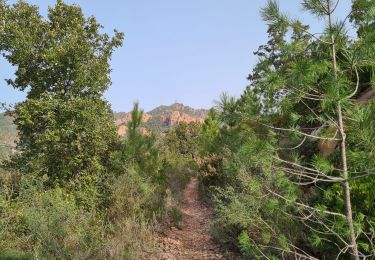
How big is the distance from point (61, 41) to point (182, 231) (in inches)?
243

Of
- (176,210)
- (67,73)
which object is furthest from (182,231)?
(67,73)

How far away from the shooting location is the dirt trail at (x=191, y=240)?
23.2 ft

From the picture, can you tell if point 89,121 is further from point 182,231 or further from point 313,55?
point 313,55

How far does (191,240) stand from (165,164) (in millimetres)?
3882

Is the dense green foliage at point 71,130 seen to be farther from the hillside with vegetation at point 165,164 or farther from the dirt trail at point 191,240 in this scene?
the dirt trail at point 191,240

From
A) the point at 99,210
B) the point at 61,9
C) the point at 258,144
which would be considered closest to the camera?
the point at 258,144

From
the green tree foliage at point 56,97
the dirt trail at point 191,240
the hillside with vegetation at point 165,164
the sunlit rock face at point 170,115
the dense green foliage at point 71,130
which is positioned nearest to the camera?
the hillside with vegetation at point 165,164

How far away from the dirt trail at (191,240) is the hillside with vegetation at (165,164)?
4 centimetres

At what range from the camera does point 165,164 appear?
11.7 metres

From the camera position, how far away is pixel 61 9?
34.0 feet

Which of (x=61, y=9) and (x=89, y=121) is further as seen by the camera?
(x=61, y=9)

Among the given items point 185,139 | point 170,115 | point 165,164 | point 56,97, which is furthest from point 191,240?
point 170,115

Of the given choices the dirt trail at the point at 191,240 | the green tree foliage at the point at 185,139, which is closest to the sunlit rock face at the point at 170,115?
the green tree foliage at the point at 185,139

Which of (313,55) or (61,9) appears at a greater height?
(61,9)
